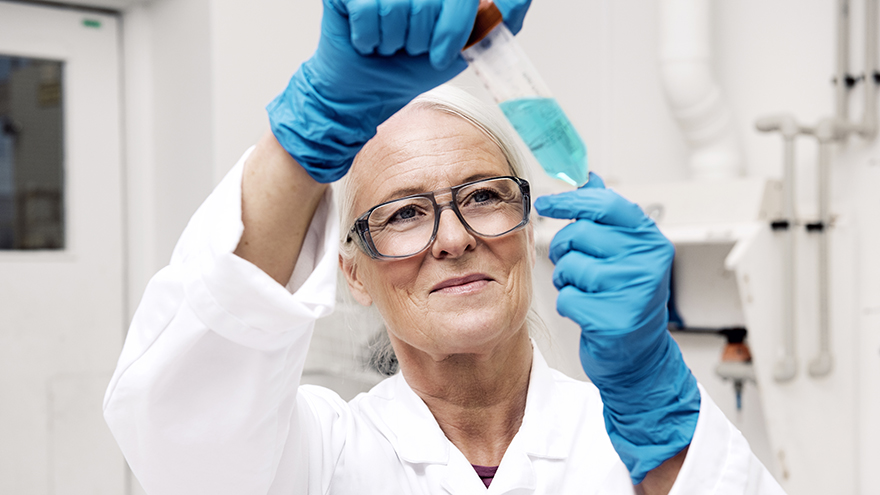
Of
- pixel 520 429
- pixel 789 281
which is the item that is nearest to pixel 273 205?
pixel 520 429

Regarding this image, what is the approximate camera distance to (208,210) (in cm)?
70

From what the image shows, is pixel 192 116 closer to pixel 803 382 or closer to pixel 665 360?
pixel 665 360

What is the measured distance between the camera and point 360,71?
669 mm

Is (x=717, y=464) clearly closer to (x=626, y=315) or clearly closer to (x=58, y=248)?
(x=626, y=315)

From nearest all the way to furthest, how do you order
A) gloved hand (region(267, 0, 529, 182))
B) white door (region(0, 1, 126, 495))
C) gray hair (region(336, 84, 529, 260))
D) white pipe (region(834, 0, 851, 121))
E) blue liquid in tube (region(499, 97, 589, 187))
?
gloved hand (region(267, 0, 529, 182))
blue liquid in tube (region(499, 97, 589, 187))
gray hair (region(336, 84, 529, 260))
white pipe (region(834, 0, 851, 121))
white door (region(0, 1, 126, 495))

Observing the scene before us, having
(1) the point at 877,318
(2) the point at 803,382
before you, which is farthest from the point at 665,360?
(1) the point at 877,318

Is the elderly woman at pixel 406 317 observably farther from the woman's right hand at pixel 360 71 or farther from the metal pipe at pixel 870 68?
the metal pipe at pixel 870 68

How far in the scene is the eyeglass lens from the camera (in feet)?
3.26

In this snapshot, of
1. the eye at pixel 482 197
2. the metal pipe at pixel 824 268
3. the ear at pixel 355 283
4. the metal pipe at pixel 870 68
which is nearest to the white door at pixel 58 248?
the ear at pixel 355 283

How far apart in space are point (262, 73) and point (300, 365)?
154cm

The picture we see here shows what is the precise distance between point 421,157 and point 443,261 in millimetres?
161

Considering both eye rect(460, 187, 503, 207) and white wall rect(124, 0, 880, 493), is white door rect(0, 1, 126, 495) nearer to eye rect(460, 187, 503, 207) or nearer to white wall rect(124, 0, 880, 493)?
white wall rect(124, 0, 880, 493)

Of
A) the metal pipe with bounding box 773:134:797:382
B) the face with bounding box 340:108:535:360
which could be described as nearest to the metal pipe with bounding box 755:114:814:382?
the metal pipe with bounding box 773:134:797:382

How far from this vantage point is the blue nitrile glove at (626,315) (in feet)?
2.59
